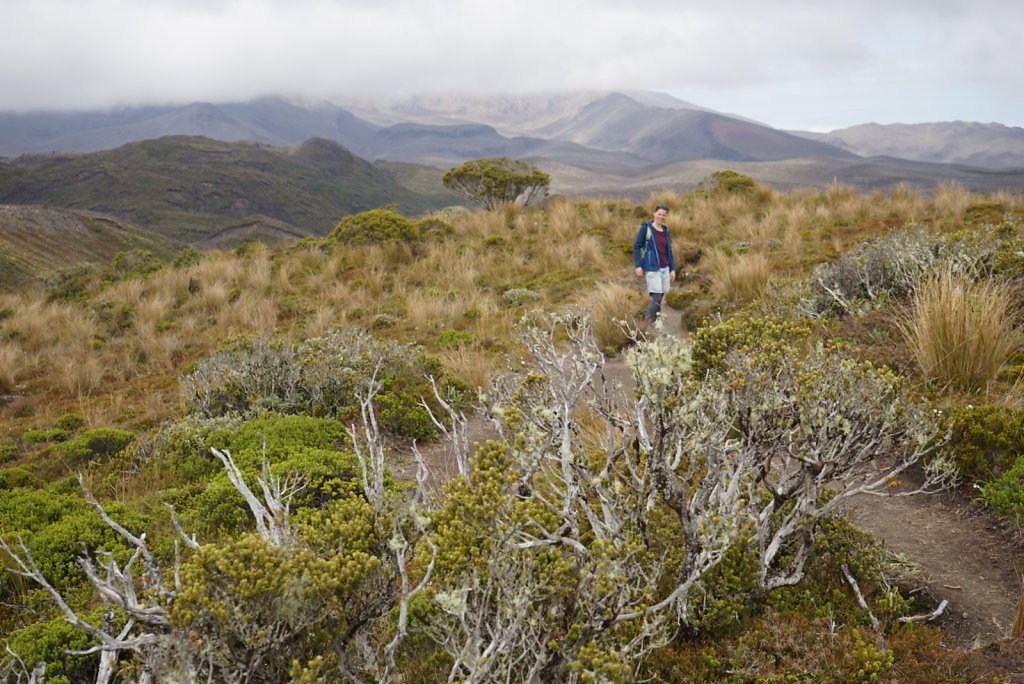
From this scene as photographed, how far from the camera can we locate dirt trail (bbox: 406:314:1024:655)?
3.21 m

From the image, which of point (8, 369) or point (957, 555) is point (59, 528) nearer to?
point (957, 555)

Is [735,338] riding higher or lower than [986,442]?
higher

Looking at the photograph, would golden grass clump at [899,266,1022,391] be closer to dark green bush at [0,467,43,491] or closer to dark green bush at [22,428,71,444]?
dark green bush at [0,467,43,491]

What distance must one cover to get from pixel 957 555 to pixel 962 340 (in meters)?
2.53

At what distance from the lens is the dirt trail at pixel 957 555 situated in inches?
127

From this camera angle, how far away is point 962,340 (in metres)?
5.39

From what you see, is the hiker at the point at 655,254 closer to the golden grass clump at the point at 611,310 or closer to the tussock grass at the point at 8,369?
the golden grass clump at the point at 611,310

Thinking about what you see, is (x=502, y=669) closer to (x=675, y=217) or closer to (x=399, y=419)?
(x=399, y=419)

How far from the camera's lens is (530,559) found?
221 centimetres

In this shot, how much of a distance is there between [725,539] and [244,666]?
199cm

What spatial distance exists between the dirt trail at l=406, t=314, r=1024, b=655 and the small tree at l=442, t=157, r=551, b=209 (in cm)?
1844

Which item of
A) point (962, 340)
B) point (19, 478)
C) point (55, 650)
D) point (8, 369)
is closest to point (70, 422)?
point (19, 478)

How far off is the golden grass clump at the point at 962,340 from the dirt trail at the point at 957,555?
158 centimetres

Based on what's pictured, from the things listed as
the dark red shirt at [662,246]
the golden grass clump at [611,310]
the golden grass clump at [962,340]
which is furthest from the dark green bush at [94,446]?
the golden grass clump at [962,340]
